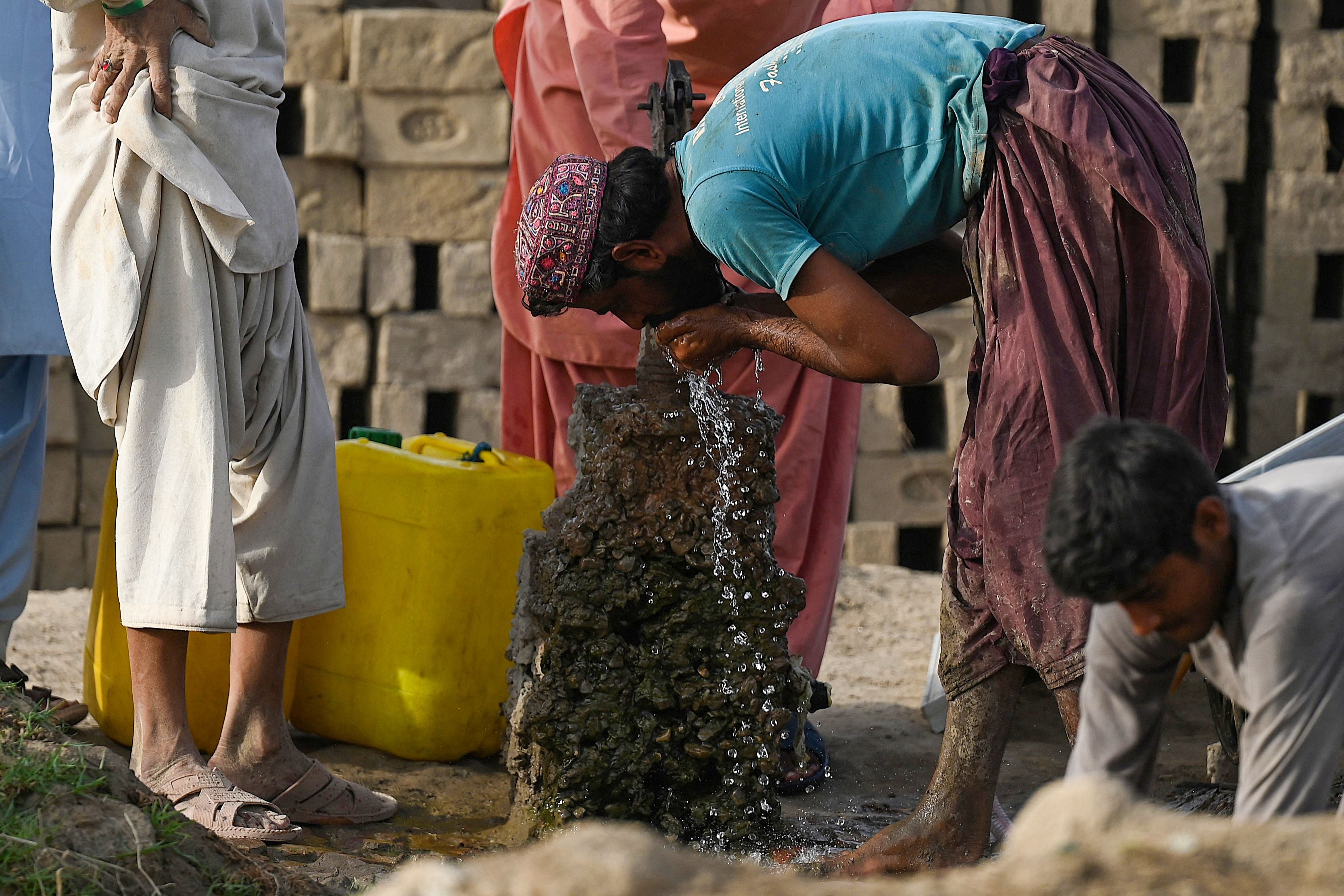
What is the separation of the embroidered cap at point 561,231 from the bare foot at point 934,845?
1.19 metres

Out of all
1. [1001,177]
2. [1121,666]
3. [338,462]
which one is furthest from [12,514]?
[1121,666]

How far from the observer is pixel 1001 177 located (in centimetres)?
248

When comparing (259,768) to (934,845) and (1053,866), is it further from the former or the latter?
(1053,866)

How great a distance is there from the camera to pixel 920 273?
288 cm

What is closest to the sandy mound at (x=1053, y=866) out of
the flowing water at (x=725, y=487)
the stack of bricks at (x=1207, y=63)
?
the flowing water at (x=725, y=487)

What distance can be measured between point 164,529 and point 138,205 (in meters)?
0.67

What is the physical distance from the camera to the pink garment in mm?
3691

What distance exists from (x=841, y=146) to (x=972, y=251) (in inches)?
12.7

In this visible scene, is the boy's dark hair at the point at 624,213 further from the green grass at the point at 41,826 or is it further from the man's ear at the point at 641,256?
the green grass at the point at 41,826

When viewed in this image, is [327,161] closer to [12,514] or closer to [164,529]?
[12,514]

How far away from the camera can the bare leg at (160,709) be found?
2848 mm

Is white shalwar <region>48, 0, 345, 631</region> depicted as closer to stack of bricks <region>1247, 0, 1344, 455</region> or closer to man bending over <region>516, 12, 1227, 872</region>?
man bending over <region>516, 12, 1227, 872</region>

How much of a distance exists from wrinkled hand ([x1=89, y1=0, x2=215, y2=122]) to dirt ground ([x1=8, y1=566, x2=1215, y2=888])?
60.5 inches

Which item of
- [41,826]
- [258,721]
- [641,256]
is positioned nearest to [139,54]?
[641,256]
